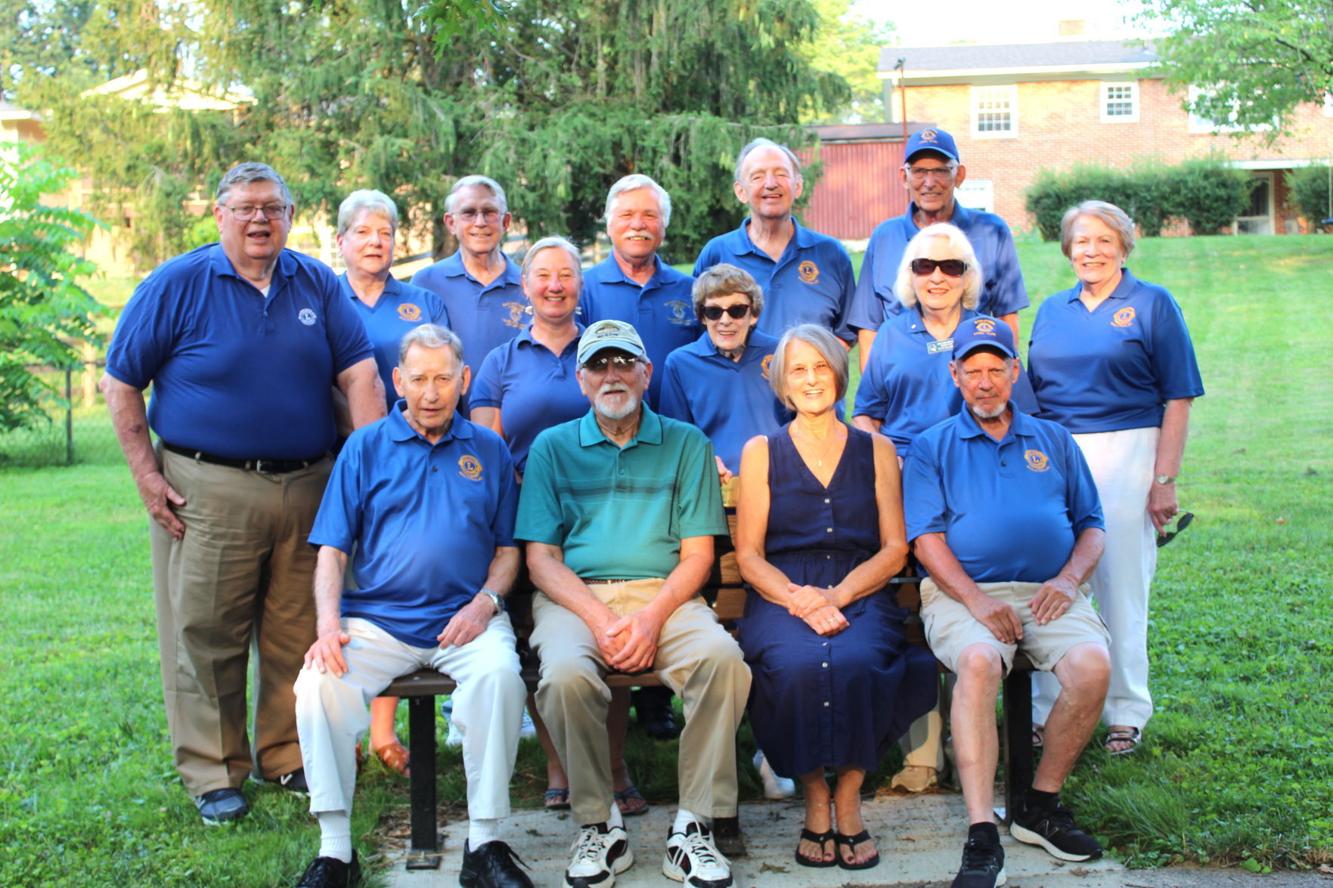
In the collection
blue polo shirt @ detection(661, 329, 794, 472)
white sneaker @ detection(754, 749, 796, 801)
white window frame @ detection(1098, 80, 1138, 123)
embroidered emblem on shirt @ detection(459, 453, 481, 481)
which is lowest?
white sneaker @ detection(754, 749, 796, 801)

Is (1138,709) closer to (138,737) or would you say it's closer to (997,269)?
(997,269)

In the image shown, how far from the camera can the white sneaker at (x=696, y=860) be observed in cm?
409

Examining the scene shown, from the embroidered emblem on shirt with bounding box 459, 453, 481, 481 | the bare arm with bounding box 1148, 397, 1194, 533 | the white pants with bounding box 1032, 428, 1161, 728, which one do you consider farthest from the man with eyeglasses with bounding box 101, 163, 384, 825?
the bare arm with bounding box 1148, 397, 1194, 533

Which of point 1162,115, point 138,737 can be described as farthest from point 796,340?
point 1162,115

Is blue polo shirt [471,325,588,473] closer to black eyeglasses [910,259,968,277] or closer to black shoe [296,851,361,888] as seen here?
black eyeglasses [910,259,968,277]

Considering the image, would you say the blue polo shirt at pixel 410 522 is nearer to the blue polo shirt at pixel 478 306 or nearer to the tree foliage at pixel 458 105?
the blue polo shirt at pixel 478 306

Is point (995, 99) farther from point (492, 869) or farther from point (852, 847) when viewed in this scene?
point (492, 869)

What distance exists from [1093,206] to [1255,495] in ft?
20.6

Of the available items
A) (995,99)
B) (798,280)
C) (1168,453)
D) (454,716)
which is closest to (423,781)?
Result: (454,716)

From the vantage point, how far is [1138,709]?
17.0 feet

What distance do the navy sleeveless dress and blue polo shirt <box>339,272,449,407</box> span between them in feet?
5.23

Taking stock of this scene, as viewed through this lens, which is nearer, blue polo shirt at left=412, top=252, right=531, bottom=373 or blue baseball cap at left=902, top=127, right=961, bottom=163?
blue baseball cap at left=902, top=127, right=961, bottom=163

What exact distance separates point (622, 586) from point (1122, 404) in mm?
2043

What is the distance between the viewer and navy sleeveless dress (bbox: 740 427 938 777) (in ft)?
14.2
